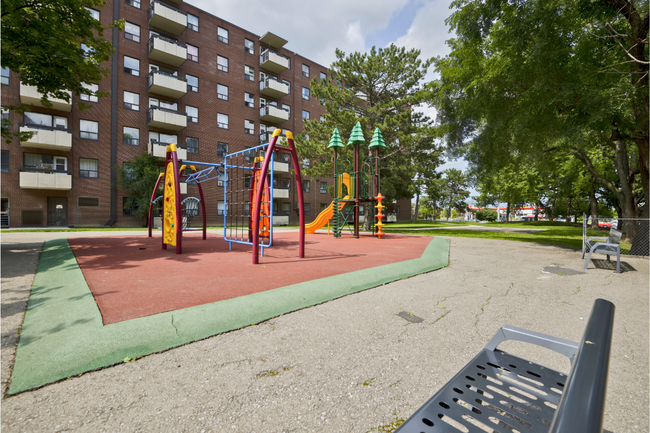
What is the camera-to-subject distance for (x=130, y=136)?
86.9ft

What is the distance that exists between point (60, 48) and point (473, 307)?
11494mm

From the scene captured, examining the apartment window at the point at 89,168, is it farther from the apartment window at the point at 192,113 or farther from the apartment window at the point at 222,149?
the apartment window at the point at 222,149

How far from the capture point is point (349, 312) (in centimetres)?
395

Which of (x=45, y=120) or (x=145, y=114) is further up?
(x=145, y=114)

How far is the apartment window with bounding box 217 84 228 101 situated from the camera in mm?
32094

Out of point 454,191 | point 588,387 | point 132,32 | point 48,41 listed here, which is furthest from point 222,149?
point 454,191

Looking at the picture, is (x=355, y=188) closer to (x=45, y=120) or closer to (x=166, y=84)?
(x=166, y=84)

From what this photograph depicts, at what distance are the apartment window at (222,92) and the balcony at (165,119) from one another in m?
5.83

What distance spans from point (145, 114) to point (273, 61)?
15.8m

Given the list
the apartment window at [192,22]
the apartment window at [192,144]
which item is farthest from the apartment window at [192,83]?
the apartment window at [192,22]

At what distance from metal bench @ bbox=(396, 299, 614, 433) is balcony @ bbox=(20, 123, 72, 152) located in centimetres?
3056

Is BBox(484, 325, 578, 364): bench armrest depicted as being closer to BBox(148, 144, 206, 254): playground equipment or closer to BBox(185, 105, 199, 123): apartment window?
BBox(148, 144, 206, 254): playground equipment

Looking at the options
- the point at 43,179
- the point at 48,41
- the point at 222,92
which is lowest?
the point at 43,179

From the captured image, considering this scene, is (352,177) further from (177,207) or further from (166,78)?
(166,78)
